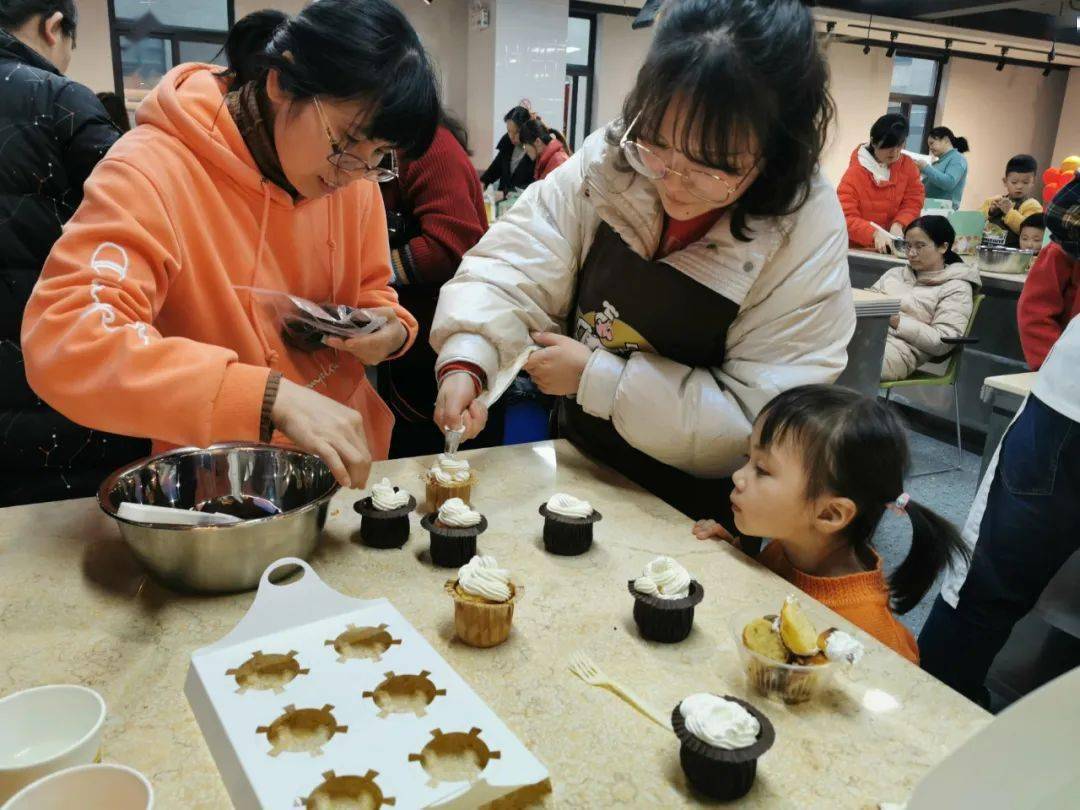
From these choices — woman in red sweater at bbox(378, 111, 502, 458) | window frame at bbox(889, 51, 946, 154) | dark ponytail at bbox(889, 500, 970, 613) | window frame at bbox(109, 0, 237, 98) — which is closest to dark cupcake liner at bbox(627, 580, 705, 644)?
dark ponytail at bbox(889, 500, 970, 613)

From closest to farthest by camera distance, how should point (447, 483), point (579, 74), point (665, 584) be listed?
1. point (665, 584)
2. point (447, 483)
3. point (579, 74)

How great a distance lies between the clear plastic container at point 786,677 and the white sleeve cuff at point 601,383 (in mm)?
634

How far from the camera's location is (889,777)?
89 centimetres

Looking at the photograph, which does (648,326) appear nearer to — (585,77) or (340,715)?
(340,715)

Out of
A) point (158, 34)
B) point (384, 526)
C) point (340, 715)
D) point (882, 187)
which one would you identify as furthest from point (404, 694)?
point (158, 34)

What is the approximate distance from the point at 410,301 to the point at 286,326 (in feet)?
3.29

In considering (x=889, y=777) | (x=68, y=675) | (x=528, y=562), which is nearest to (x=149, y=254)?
(x=68, y=675)

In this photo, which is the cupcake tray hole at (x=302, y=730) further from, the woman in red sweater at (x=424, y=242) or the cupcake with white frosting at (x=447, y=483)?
the woman in red sweater at (x=424, y=242)

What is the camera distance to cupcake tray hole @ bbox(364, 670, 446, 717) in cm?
89

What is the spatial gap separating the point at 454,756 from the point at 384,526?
576mm

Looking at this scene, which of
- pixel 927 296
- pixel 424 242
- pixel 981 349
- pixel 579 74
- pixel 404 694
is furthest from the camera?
pixel 579 74

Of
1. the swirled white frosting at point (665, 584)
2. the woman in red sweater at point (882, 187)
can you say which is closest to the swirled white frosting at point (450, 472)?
the swirled white frosting at point (665, 584)

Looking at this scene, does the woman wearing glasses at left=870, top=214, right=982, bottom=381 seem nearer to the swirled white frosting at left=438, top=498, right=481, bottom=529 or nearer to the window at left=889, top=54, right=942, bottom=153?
the swirled white frosting at left=438, top=498, right=481, bottom=529

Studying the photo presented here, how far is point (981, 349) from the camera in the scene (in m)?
5.20
